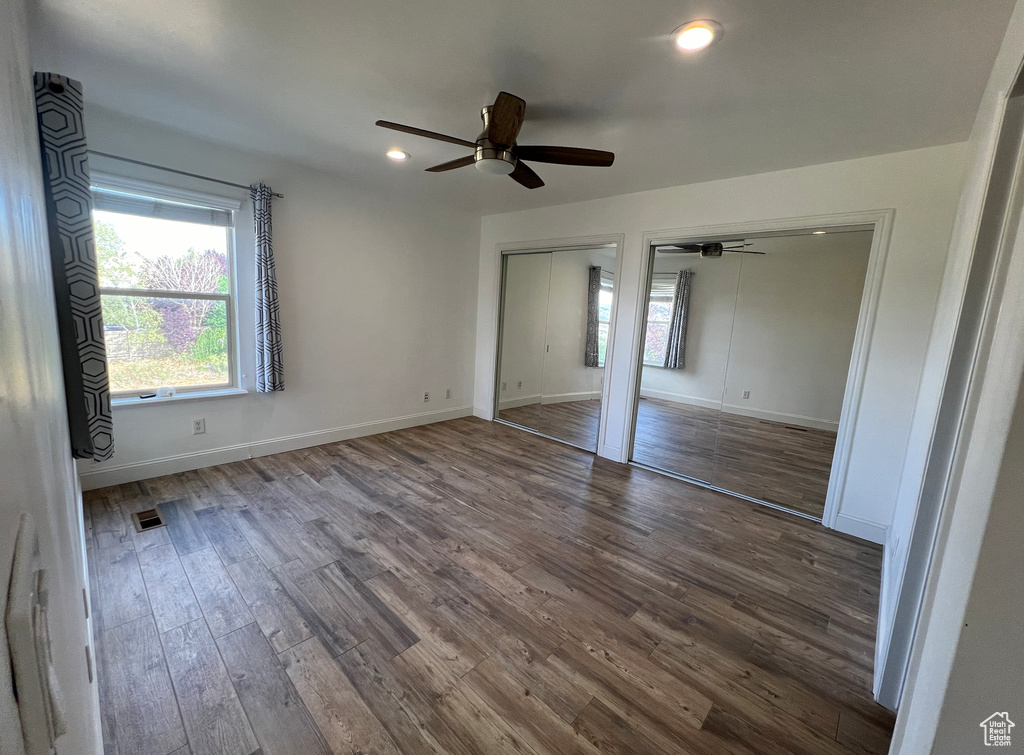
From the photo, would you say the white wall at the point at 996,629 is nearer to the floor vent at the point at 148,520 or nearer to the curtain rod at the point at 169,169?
the floor vent at the point at 148,520

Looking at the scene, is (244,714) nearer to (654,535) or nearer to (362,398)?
(654,535)

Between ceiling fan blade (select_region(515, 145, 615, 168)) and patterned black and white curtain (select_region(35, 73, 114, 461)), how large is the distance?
197cm

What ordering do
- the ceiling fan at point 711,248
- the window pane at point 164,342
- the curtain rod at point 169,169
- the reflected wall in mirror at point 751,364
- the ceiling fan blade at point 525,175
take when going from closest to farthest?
the ceiling fan blade at point 525,175
the curtain rod at point 169,169
the window pane at point 164,342
the ceiling fan at point 711,248
the reflected wall in mirror at point 751,364

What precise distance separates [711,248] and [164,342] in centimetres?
432

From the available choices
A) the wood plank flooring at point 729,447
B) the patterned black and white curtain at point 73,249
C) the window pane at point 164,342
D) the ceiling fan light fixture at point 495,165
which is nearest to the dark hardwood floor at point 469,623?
the wood plank flooring at point 729,447

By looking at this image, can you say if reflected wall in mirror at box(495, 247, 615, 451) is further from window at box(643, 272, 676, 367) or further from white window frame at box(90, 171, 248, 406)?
white window frame at box(90, 171, 248, 406)

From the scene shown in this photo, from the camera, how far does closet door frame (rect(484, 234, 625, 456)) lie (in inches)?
146

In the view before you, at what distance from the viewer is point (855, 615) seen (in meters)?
2.01

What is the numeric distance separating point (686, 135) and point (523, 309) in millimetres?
2726

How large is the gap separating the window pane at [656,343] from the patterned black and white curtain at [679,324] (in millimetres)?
62

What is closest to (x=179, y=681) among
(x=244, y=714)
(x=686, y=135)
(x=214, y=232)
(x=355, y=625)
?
(x=244, y=714)

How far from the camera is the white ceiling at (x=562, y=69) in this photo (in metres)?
1.54

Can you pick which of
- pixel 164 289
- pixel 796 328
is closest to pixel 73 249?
pixel 164 289

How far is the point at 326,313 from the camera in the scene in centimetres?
375
